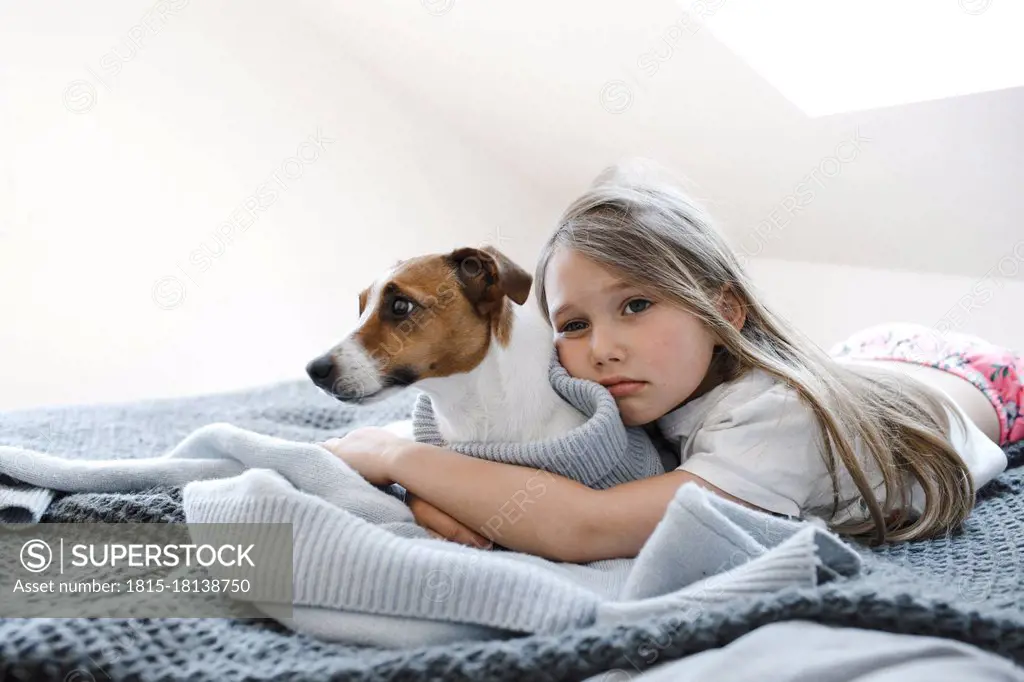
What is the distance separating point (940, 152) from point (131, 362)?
2369mm

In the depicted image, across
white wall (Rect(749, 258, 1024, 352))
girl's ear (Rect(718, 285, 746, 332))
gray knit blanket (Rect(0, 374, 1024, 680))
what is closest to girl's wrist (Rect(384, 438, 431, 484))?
gray knit blanket (Rect(0, 374, 1024, 680))

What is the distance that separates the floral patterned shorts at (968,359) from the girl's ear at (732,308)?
0.63m

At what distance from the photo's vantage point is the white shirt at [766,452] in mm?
983

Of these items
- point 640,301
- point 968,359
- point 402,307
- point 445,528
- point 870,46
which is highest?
point 870,46

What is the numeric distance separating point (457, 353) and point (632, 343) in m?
0.22

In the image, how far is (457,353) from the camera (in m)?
1.06

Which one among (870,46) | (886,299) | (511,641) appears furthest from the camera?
(886,299)

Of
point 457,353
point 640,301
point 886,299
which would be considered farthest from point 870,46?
point 457,353

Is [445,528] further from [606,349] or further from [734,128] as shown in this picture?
[734,128]

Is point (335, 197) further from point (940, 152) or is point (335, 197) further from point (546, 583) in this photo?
point (546, 583)

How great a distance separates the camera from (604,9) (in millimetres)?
1990

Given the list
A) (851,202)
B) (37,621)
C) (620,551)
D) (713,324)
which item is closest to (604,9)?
(851,202)

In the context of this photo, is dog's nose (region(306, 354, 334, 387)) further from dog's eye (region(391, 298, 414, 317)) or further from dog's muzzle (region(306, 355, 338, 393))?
dog's eye (region(391, 298, 414, 317))

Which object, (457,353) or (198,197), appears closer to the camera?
(457,353)
